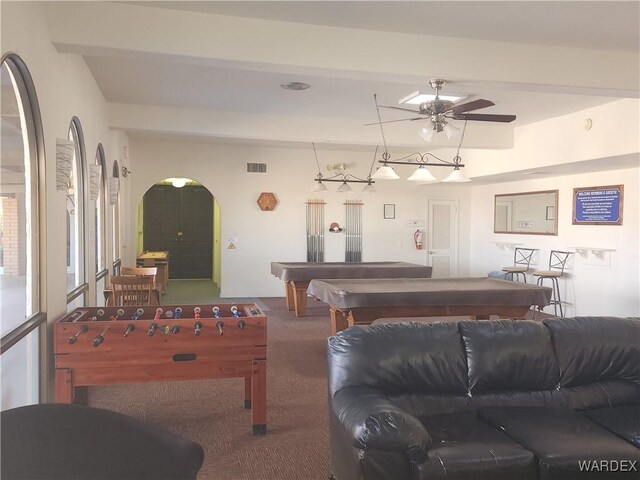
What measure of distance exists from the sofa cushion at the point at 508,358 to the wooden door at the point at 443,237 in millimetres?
7415

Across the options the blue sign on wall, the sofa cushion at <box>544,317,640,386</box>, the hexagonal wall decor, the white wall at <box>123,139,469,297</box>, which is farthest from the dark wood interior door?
the sofa cushion at <box>544,317,640,386</box>

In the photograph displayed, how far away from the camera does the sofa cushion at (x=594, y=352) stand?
302cm

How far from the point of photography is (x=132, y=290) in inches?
217

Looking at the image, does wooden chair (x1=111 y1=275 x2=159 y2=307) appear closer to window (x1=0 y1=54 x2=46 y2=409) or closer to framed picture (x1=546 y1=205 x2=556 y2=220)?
window (x1=0 y1=54 x2=46 y2=409)

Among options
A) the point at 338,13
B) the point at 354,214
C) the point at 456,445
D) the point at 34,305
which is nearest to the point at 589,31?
the point at 338,13

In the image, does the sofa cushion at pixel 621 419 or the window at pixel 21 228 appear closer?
the sofa cushion at pixel 621 419

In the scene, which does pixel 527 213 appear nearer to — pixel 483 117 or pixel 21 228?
pixel 483 117

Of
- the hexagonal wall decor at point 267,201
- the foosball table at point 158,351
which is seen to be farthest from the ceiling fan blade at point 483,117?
the hexagonal wall decor at point 267,201

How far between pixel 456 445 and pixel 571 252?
6.22 m

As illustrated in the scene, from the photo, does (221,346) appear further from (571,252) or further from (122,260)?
(571,252)

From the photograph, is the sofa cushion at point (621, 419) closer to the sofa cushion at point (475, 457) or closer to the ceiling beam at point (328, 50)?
the sofa cushion at point (475, 457)

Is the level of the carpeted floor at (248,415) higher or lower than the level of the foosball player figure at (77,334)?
lower

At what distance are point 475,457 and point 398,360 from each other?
66 centimetres

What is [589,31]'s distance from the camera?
3.90 meters
